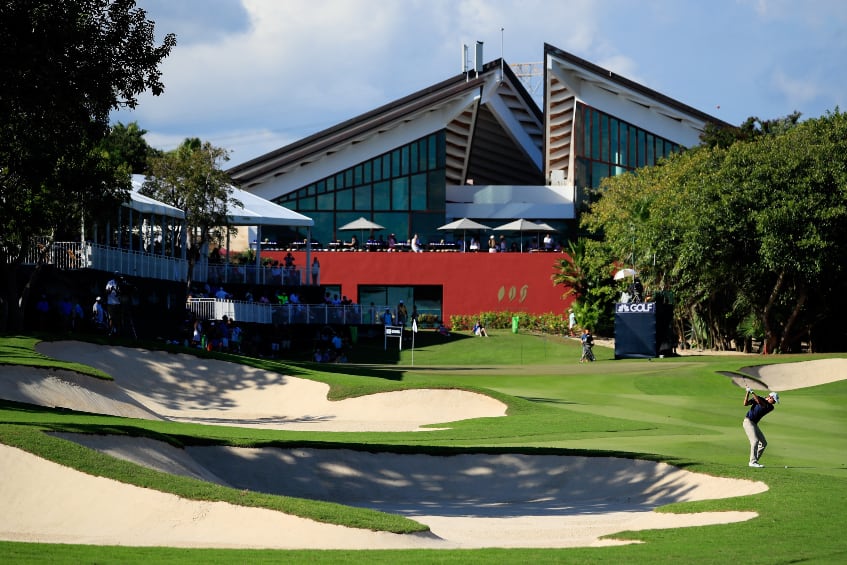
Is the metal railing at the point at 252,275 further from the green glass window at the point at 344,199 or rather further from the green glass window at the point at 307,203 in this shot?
the green glass window at the point at 344,199

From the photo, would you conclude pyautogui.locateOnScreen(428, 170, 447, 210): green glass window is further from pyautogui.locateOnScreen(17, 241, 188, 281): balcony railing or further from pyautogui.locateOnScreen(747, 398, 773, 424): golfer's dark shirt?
pyautogui.locateOnScreen(747, 398, 773, 424): golfer's dark shirt

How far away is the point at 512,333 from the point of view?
63.7 metres

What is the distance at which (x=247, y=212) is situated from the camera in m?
59.4

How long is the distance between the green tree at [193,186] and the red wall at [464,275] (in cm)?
1746

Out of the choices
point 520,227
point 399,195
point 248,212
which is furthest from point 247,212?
point 399,195

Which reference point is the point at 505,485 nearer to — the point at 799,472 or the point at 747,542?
the point at 799,472

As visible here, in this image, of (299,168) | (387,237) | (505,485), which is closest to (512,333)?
(387,237)

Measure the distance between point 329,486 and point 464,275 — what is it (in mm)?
51130

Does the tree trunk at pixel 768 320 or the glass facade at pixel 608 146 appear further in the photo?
the glass facade at pixel 608 146

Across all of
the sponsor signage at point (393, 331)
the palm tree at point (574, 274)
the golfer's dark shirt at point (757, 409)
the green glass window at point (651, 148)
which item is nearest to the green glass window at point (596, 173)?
the green glass window at point (651, 148)

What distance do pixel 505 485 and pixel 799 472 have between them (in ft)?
16.2

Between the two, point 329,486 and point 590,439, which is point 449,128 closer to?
point 590,439

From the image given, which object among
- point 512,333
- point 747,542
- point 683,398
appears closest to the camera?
point 747,542

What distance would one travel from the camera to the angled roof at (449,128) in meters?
77.0
